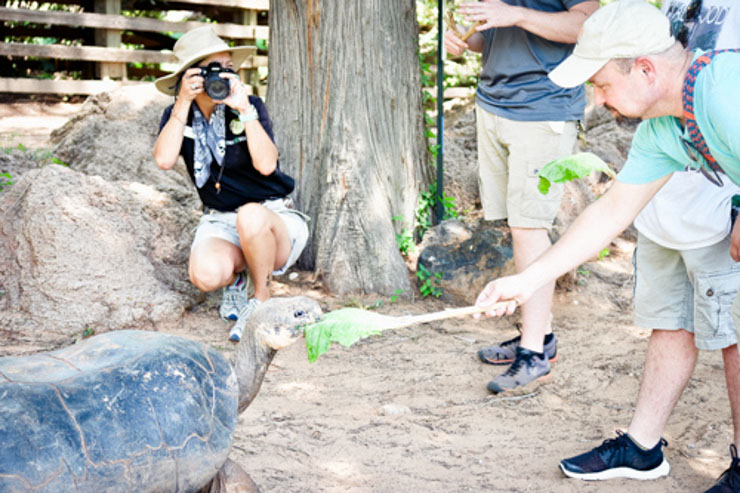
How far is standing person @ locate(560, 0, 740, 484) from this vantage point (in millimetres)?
2924

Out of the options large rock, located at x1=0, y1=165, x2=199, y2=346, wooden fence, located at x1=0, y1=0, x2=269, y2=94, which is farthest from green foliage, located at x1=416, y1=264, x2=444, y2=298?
wooden fence, located at x1=0, y1=0, x2=269, y2=94

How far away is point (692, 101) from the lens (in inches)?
92.7

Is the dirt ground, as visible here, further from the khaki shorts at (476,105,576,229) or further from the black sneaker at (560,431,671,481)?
the khaki shorts at (476,105,576,229)

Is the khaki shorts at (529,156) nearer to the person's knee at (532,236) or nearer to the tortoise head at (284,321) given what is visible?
the person's knee at (532,236)

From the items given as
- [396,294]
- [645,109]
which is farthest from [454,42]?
[645,109]

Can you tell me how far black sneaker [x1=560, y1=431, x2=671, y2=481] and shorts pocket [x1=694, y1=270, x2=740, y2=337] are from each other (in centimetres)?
58

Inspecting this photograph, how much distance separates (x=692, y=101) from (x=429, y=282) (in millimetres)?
3091

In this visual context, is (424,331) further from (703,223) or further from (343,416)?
(703,223)

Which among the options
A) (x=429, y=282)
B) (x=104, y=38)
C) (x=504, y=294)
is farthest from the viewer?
(x=104, y=38)

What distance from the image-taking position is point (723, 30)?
2.84m

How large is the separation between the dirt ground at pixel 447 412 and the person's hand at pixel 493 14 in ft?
5.91

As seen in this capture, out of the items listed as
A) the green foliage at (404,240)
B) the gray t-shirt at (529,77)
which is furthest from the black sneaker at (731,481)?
the green foliage at (404,240)

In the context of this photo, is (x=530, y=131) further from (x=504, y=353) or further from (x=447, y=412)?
(x=447, y=412)

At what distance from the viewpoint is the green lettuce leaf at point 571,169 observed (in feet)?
9.64
